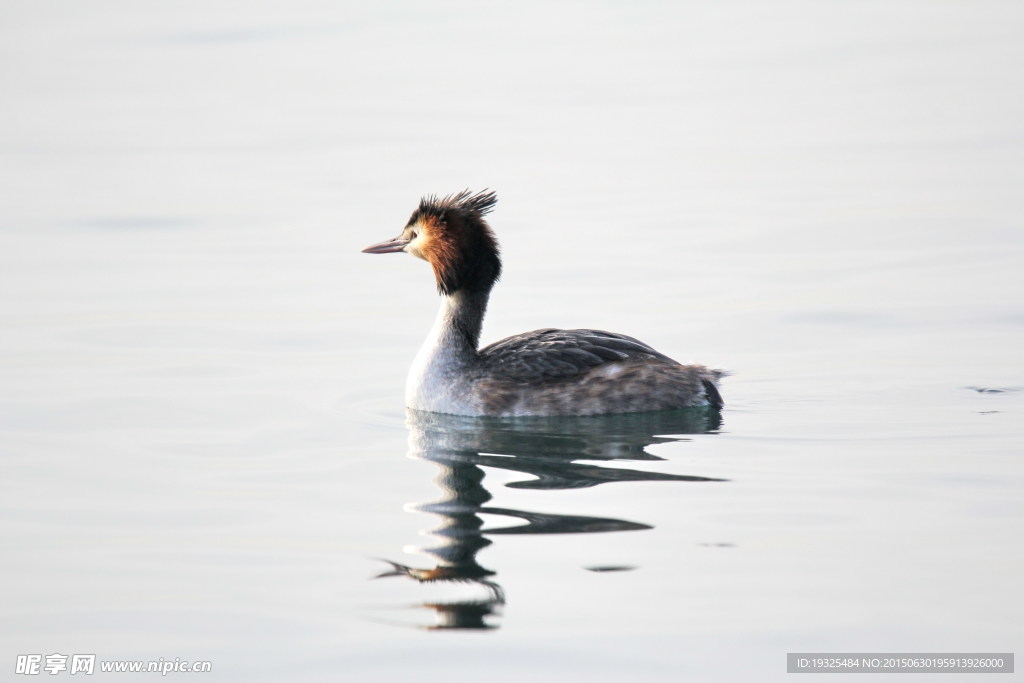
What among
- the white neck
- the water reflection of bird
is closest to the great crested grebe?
the white neck

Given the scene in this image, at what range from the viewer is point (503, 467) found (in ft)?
35.2

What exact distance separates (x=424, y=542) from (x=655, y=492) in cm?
153

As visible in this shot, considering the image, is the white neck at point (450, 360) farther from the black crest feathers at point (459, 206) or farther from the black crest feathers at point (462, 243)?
the black crest feathers at point (459, 206)

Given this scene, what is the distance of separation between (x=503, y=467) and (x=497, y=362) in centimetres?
210

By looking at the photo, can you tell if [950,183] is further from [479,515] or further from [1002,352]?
[479,515]

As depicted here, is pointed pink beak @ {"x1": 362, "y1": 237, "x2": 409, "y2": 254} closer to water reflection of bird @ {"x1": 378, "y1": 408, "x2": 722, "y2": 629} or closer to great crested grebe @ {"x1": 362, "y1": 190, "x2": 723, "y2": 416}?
great crested grebe @ {"x1": 362, "y1": 190, "x2": 723, "y2": 416}

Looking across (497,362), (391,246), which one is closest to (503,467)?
(497,362)

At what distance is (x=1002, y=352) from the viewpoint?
13.9 metres

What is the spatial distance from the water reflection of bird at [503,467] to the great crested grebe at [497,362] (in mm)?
121

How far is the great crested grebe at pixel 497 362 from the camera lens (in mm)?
12453

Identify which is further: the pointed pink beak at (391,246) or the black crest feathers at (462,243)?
the pointed pink beak at (391,246)

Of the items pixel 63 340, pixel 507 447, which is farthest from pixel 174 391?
pixel 507 447

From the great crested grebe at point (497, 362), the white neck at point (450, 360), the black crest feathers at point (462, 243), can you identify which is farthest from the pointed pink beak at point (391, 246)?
the white neck at point (450, 360)

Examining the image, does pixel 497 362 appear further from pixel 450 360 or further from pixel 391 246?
pixel 391 246
